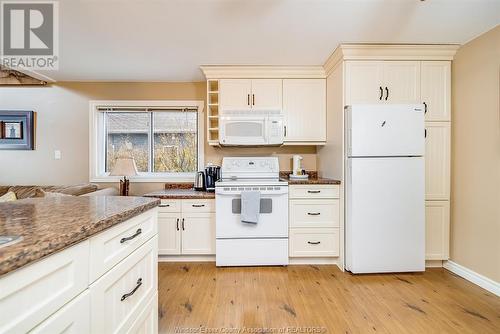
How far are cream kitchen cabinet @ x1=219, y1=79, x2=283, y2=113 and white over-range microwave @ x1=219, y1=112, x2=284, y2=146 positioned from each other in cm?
12

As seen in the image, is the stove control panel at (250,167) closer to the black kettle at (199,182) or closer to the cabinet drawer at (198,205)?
the black kettle at (199,182)

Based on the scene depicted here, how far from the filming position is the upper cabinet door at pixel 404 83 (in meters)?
2.48

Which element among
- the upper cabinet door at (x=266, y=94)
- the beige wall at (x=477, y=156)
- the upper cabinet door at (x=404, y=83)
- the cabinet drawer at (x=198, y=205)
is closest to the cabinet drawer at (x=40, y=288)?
the cabinet drawer at (x=198, y=205)

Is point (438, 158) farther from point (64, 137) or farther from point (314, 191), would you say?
point (64, 137)

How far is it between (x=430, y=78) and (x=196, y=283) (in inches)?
125

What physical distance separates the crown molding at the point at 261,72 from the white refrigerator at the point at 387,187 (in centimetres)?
86

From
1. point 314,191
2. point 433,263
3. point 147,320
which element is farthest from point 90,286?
point 433,263

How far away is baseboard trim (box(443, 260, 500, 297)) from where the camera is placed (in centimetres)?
202

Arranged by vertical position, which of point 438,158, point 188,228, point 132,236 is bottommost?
point 188,228

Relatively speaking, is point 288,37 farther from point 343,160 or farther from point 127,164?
point 127,164

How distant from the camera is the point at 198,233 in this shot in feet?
8.76

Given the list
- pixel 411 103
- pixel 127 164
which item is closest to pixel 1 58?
pixel 127 164

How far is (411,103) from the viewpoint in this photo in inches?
97.7

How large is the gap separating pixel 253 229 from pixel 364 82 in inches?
77.3
